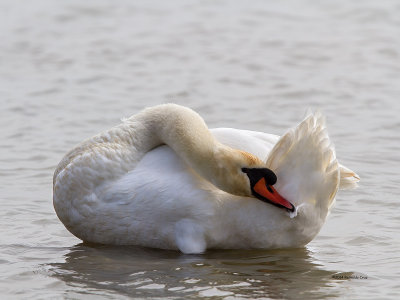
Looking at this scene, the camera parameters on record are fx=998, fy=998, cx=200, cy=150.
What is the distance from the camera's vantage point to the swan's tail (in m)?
6.41

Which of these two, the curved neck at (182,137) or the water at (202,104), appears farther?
the curved neck at (182,137)

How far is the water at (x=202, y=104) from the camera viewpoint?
244 inches

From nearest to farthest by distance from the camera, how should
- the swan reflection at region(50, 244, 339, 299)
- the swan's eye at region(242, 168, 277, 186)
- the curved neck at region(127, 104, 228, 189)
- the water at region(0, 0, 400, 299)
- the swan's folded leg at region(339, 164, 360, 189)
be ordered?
the swan reflection at region(50, 244, 339, 299) < the water at region(0, 0, 400, 299) < the swan's eye at region(242, 168, 277, 186) < the curved neck at region(127, 104, 228, 189) < the swan's folded leg at region(339, 164, 360, 189)

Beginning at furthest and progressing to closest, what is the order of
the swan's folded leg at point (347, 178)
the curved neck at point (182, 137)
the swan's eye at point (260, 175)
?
the swan's folded leg at point (347, 178)
the curved neck at point (182, 137)
the swan's eye at point (260, 175)

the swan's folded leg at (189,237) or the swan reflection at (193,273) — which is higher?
the swan's folded leg at (189,237)

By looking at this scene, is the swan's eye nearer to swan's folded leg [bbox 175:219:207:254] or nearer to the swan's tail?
the swan's tail

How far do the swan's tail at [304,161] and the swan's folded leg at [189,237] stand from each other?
593 mm

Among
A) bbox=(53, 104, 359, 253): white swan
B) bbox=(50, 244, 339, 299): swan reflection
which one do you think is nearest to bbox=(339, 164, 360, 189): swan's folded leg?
bbox=(53, 104, 359, 253): white swan

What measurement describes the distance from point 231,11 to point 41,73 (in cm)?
415

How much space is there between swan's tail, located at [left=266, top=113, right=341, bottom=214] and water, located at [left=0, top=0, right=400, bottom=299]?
19.1 inches

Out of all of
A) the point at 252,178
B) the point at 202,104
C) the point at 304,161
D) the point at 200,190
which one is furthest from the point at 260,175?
the point at 202,104

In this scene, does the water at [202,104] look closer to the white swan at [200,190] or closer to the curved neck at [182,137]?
the white swan at [200,190]

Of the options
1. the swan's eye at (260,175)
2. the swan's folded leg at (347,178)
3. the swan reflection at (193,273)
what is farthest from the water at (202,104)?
the swan's eye at (260,175)

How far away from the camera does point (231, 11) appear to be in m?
15.4
